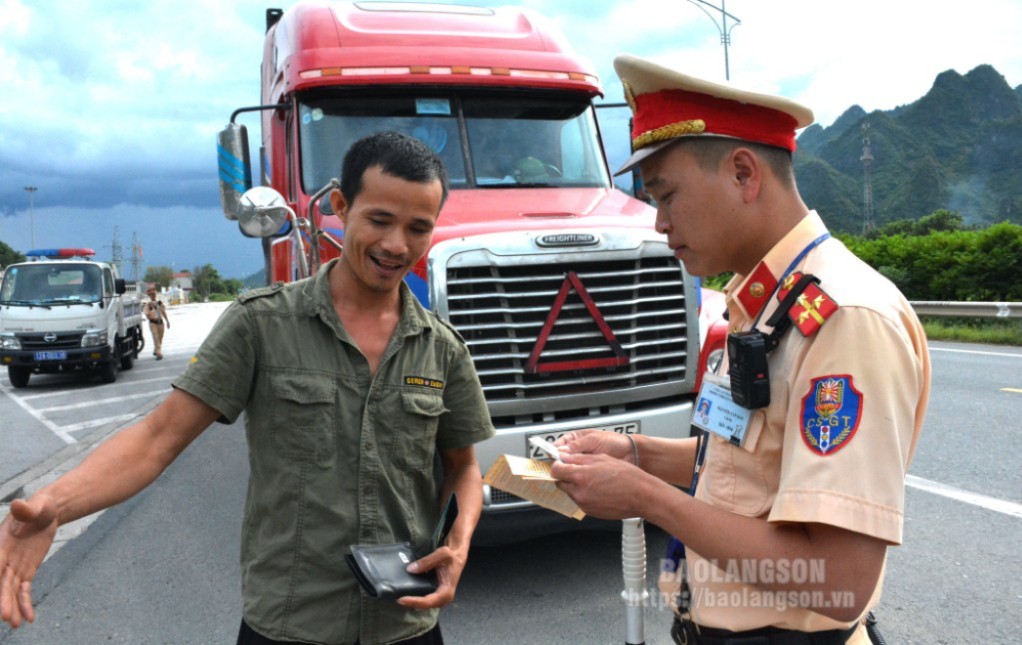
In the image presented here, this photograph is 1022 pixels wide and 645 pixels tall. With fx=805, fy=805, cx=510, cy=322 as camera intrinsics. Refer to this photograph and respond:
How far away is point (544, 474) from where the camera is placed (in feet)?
5.28

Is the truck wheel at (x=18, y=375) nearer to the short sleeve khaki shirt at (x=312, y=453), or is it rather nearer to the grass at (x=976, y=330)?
the short sleeve khaki shirt at (x=312, y=453)

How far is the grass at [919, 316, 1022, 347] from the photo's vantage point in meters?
13.3

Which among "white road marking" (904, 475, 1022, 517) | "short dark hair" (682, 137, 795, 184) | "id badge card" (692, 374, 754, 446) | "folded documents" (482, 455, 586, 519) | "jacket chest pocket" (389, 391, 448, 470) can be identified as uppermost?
"short dark hair" (682, 137, 795, 184)

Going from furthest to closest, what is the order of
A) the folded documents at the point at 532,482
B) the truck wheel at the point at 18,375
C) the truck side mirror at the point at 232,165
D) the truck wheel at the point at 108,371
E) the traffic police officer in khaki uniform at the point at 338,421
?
the truck wheel at the point at 108,371 < the truck wheel at the point at 18,375 < the truck side mirror at the point at 232,165 < the traffic police officer in khaki uniform at the point at 338,421 < the folded documents at the point at 532,482

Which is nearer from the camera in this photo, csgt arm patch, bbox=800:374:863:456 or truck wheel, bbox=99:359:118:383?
csgt arm patch, bbox=800:374:863:456

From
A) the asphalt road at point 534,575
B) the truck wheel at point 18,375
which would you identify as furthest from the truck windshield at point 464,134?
the truck wheel at point 18,375

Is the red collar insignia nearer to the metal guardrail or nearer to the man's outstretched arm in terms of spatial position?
the man's outstretched arm

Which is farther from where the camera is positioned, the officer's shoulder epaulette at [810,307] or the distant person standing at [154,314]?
the distant person standing at [154,314]

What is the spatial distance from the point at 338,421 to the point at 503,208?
2817 millimetres

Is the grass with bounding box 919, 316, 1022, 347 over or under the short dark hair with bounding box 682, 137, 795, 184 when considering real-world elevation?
under

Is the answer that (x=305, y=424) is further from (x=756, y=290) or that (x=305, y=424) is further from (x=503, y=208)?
(x=503, y=208)

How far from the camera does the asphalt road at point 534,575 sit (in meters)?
3.65

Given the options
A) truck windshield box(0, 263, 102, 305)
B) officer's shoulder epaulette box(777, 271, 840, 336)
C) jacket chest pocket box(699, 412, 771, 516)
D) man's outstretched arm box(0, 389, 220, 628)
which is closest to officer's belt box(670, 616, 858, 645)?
jacket chest pocket box(699, 412, 771, 516)

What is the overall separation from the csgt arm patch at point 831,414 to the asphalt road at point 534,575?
8.51 feet
